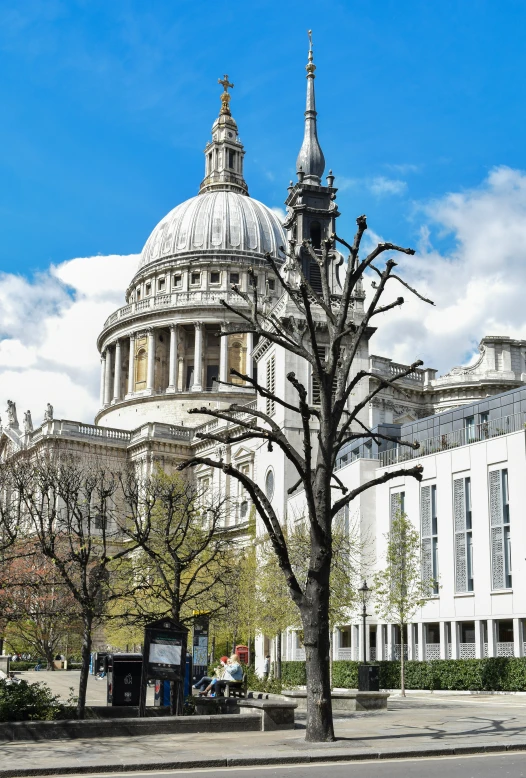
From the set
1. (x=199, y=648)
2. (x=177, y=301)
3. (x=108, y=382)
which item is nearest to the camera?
(x=199, y=648)

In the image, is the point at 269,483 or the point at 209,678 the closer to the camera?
the point at 209,678

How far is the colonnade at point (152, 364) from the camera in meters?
111

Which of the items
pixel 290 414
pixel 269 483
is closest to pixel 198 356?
pixel 269 483

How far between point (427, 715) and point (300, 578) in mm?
21063

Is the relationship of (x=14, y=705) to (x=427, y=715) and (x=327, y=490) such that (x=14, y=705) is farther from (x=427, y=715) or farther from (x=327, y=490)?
(x=427, y=715)

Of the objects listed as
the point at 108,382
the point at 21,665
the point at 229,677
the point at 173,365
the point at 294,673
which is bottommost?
the point at 21,665

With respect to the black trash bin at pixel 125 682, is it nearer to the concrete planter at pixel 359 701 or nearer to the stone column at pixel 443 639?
the concrete planter at pixel 359 701

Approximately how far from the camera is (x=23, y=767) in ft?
49.9

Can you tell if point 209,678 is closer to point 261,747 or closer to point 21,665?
point 261,747

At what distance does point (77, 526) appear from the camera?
46.8 metres

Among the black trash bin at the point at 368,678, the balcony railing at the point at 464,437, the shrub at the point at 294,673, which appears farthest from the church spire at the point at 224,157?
the black trash bin at the point at 368,678

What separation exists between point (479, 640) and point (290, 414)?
2320 cm

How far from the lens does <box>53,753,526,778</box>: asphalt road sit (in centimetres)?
1451

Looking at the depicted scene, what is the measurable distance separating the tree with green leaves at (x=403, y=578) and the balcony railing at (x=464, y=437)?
13.0 feet
